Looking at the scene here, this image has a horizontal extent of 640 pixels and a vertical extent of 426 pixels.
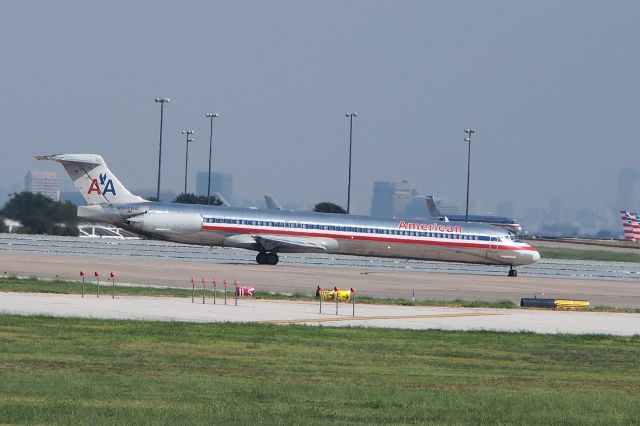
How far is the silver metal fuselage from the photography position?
67.2m

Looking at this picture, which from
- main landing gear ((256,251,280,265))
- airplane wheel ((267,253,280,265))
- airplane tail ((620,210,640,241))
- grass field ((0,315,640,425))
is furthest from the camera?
airplane tail ((620,210,640,241))

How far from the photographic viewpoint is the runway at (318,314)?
108ft

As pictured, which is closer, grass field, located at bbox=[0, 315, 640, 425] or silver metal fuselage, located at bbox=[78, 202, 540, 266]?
grass field, located at bbox=[0, 315, 640, 425]

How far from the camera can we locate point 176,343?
2564 centimetres

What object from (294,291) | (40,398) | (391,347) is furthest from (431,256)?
(40,398)

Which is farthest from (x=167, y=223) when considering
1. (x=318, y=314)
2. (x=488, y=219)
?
(x=488, y=219)

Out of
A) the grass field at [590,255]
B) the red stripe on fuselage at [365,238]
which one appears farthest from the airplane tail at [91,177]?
the grass field at [590,255]

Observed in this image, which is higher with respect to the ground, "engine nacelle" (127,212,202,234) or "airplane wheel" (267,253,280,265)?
"engine nacelle" (127,212,202,234)

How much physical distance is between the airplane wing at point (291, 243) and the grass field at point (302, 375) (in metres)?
37.3

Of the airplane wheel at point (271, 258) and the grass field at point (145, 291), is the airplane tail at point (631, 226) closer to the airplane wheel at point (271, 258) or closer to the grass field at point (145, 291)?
the airplane wheel at point (271, 258)

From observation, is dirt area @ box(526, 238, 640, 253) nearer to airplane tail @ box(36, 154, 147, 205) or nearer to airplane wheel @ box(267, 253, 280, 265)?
airplane wheel @ box(267, 253, 280, 265)

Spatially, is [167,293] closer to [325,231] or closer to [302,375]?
[302,375]

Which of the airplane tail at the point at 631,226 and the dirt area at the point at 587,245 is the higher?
the airplane tail at the point at 631,226

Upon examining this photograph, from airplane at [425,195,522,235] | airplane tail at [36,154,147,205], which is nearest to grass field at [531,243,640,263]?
airplane tail at [36,154,147,205]
